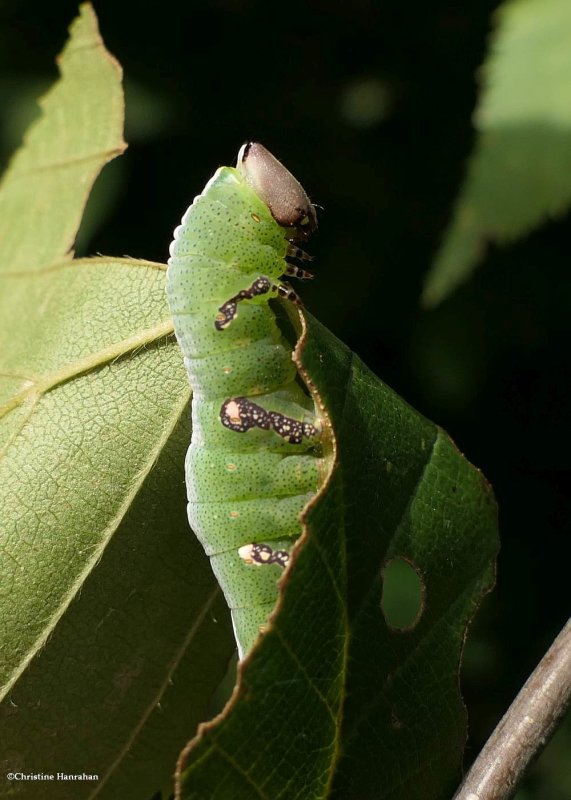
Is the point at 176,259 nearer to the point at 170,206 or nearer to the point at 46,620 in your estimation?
the point at 46,620

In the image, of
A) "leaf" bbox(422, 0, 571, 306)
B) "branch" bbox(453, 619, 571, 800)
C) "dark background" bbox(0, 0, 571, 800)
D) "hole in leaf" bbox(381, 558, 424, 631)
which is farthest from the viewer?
"dark background" bbox(0, 0, 571, 800)

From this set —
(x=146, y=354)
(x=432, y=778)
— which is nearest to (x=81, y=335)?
(x=146, y=354)

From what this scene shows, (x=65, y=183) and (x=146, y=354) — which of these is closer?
(x=146, y=354)

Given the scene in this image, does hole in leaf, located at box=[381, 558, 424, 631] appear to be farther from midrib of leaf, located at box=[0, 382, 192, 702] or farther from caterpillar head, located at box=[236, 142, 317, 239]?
caterpillar head, located at box=[236, 142, 317, 239]

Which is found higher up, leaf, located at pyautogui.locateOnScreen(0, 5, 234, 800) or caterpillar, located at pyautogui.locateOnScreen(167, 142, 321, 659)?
caterpillar, located at pyautogui.locateOnScreen(167, 142, 321, 659)

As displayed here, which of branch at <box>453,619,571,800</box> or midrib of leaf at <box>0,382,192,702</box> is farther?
midrib of leaf at <box>0,382,192,702</box>

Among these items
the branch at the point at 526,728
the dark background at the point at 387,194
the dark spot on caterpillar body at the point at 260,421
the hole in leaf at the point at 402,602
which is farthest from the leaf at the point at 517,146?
the branch at the point at 526,728

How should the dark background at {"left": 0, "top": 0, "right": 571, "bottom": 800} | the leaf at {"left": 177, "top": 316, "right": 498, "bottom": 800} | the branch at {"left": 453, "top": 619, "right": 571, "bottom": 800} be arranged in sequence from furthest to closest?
the dark background at {"left": 0, "top": 0, "right": 571, "bottom": 800}, the branch at {"left": 453, "top": 619, "right": 571, "bottom": 800}, the leaf at {"left": 177, "top": 316, "right": 498, "bottom": 800}

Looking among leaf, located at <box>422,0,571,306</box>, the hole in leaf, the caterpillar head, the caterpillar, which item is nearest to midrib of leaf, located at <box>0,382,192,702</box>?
the caterpillar
